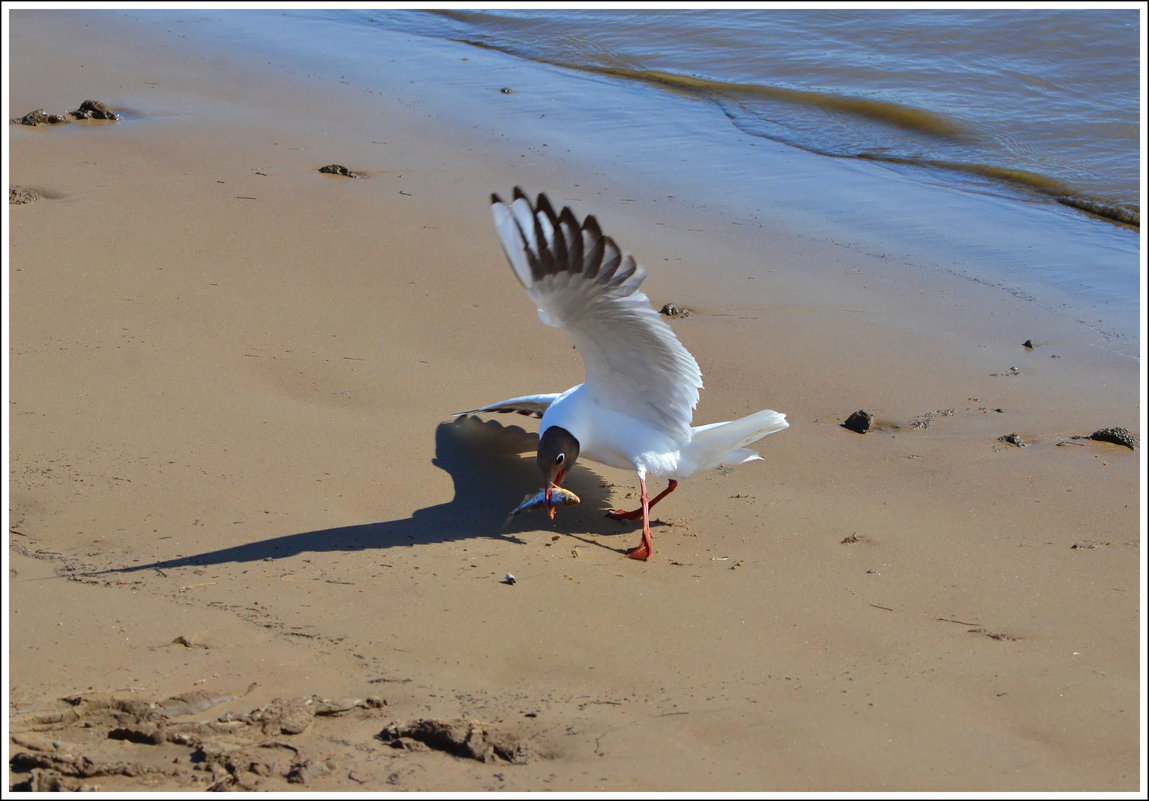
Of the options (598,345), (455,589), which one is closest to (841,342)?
(598,345)

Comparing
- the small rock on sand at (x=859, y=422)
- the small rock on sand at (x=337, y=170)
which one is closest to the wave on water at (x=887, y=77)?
the small rock on sand at (x=337, y=170)

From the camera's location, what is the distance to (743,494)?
5.05m

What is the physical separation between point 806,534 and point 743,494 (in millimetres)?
480

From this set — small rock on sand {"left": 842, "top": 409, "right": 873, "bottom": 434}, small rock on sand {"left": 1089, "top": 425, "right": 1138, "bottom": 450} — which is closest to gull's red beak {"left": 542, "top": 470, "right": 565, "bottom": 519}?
small rock on sand {"left": 842, "top": 409, "right": 873, "bottom": 434}

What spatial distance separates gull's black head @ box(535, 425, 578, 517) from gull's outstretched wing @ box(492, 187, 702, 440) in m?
0.30

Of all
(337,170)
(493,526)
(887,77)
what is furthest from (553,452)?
(887,77)

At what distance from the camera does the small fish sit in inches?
187

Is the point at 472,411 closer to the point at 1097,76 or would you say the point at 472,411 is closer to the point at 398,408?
the point at 398,408

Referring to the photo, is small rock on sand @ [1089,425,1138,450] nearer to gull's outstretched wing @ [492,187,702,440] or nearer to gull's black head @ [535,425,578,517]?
gull's outstretched wing @ [492,187,702,440]

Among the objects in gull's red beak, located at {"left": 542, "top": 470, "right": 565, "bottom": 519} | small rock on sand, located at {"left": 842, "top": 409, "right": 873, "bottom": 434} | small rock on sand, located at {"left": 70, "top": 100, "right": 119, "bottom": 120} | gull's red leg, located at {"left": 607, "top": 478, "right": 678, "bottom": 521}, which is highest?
small rock on sand, located at {"left": 70, "top": 100, "right": 119, "bottom": 120}

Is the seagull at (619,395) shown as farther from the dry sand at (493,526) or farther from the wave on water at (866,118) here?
the wave on water at (866,118)

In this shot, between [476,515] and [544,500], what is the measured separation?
315 mm

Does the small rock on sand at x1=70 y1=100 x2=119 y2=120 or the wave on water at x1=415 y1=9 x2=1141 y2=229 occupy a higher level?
the wave on water at x1=415 y1=9 x2=1141 y2=229

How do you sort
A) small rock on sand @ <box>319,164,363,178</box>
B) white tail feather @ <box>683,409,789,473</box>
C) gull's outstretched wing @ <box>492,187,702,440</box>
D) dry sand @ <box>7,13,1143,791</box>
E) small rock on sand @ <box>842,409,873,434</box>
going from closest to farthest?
dry sand @ <box>7,13,1143,791</box> → gull's outstretched wing @ <box>492,187,702,440</box> → white tail feather @ <box>683,409,789,473</box> → small rock on sand @ <box>842,409,873,434</box> → small rock on sand @ <box>319,164,363,178</box>
